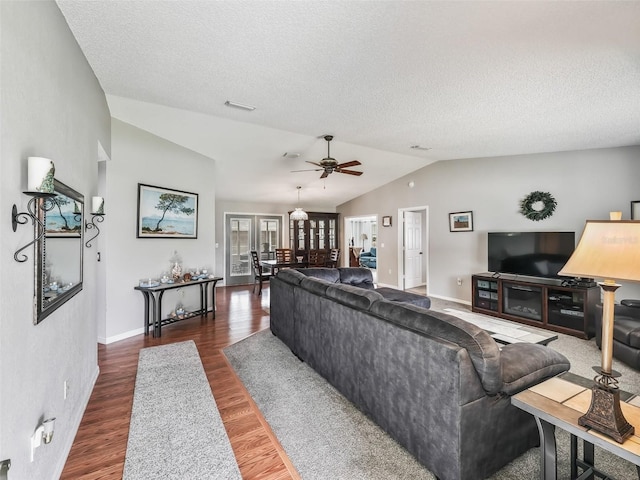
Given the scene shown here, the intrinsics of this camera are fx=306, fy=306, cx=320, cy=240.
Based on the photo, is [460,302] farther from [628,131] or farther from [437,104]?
[437,104]

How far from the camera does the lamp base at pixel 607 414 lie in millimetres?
1154

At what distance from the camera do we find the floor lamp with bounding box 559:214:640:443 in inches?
44.5

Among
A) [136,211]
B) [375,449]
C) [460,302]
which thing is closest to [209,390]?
[375,449]

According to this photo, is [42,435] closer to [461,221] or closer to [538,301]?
[538,301]

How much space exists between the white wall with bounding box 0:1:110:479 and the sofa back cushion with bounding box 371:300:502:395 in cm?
186

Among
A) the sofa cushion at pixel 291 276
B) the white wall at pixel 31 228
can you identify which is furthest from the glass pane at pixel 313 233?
the white wall at pixel 31 228

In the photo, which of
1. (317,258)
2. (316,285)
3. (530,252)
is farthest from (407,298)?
(317,258)

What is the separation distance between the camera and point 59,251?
6.02 feet

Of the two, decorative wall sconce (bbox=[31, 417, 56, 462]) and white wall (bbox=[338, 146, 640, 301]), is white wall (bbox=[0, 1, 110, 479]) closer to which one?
decorative wall sconce (bbox=[31, 417, 56, 462])

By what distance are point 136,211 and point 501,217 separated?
19.3 ft

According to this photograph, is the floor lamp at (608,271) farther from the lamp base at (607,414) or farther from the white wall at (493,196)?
the white wall at (493,196)

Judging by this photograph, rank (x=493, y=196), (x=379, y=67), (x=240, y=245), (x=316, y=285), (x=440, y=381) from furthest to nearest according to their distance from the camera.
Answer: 1. (x=240, y=245)
2. (x=493, y=196)
3. (x=316, y=285)
4. (x=379, y=67)
5. (x=440, y=381)

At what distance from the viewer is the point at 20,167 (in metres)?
1.32

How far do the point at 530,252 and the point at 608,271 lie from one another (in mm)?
4323
